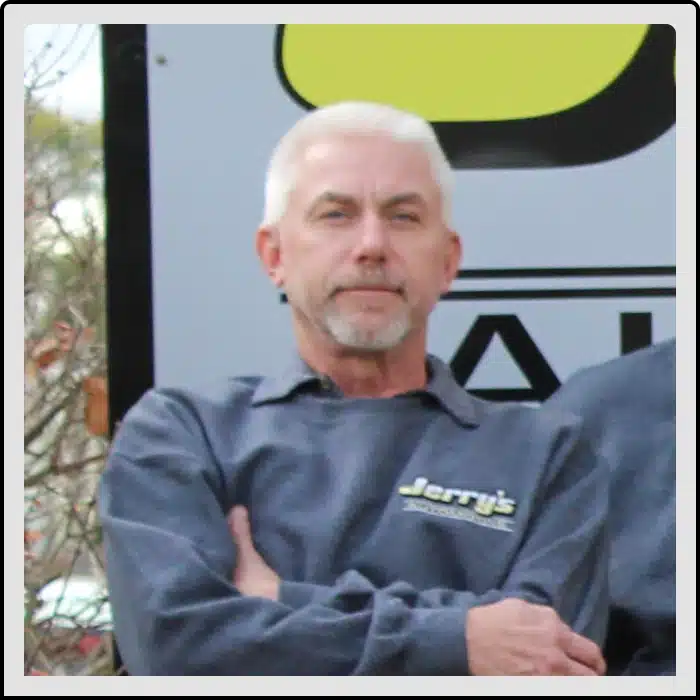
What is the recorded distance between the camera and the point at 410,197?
2424 mm

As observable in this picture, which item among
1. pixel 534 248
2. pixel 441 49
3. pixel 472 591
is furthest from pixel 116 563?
pixel 441 49

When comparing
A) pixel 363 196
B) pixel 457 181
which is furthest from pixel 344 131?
pixel 457 181

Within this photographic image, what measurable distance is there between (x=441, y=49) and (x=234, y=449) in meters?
0.97

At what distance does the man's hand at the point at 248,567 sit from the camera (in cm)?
224

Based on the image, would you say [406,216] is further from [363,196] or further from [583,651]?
[583,651]

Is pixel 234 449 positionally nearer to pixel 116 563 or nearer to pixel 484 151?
pixel 116 563

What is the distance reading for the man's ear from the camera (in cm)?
251

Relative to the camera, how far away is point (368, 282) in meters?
2.39

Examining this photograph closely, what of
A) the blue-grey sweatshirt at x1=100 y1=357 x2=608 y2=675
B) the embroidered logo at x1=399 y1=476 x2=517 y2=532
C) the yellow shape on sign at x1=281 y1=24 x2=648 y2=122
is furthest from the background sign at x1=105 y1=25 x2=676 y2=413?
the embroidered logo at x1=399 y1=476 x2=517 y2=532

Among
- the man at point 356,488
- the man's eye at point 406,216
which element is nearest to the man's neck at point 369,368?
the man at point 356,488

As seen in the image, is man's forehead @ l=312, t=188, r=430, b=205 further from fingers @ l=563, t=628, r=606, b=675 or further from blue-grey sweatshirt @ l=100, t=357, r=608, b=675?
fingers @ l=563, t=628, r=606, b=675

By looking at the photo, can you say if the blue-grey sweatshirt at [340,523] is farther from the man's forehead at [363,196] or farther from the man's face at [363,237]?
the man's forehead at [363,196]

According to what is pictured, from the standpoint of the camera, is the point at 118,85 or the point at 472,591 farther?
the point at 118,85

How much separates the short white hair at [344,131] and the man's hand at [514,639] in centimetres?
82
